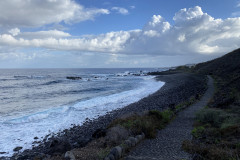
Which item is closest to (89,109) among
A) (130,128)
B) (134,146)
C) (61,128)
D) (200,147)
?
(61,128)

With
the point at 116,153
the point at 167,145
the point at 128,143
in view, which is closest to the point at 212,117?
the point at 167,145

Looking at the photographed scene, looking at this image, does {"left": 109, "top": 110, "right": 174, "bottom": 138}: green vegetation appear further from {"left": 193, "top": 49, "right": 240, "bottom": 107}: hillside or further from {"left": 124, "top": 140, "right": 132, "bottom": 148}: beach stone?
{"left": 193, "top": 49, "right": 240, "bottom": 107}: hillside

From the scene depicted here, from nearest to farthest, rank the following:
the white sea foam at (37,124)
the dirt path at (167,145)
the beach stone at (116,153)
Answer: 1. the beach stone at (116,153)
2. the dirt path at (167,145)
3. the white sea foam at (37,124)

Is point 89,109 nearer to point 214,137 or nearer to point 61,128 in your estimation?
point 61,128

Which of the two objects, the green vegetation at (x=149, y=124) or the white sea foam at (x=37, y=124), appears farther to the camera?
the white sea foam at (x=37, y=124)

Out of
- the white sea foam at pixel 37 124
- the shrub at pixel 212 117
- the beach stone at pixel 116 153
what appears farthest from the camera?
→ the white sea foam at pixel 37 124

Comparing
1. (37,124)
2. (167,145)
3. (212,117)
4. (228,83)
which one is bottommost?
(37,124)

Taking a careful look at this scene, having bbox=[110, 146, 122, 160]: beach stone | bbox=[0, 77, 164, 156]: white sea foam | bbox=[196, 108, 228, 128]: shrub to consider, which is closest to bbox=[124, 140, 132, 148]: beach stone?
bbox=[110, 146, 122, 160]: beach stone

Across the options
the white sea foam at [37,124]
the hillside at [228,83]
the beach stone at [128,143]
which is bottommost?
the white sea foam at [37,124]

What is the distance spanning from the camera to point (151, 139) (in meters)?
8.17

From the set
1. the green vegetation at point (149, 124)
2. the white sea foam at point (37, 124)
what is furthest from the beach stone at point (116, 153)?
the white sea foam at point (37, 124)

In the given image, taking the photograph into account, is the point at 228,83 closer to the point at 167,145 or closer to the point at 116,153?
the point at 167,145

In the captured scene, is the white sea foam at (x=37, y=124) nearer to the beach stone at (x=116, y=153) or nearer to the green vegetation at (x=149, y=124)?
the green vegetation at (x=149, y=124)

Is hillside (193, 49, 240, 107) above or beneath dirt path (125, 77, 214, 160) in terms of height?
above
